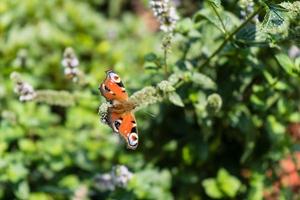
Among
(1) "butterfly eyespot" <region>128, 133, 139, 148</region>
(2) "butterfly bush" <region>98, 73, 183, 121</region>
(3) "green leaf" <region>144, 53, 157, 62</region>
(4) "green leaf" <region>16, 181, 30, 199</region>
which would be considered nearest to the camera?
(1) "butterfly eyespot" <region>128, 133, 139, 148</region>

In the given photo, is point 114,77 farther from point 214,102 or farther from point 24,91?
point 24,91

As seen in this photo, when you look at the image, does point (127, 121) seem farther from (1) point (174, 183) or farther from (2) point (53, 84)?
(2) point (53, 84)

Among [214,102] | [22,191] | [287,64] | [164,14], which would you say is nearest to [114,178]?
[22,191]

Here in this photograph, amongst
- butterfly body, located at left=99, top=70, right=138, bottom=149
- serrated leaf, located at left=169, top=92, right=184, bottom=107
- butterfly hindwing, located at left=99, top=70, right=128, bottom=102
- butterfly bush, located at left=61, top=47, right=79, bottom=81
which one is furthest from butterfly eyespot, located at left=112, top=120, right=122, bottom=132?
butterfly bush, located at left=61, top=47, right=79, bottom=81

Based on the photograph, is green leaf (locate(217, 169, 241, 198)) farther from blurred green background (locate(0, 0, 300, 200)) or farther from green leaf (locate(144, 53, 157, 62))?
green leaf (locate(144, 53, 157, 62))

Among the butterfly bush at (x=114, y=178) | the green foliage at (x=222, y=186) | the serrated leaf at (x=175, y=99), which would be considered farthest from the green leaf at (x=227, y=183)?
the serrated leaf at (x=175, y=99)

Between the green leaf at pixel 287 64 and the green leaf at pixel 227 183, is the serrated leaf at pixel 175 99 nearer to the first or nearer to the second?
the green leaf at pixel 287 64
